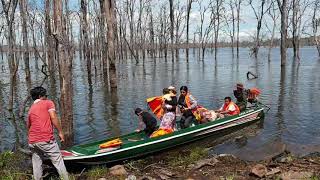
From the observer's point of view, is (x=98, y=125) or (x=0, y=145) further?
(x=98, y=125)

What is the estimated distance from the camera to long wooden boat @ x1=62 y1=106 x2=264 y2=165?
32.2ft

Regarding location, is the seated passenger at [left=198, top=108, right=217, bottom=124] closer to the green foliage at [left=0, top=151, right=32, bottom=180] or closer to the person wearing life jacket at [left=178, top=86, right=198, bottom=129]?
the person wearing life jacket at [left=178, top=86, right=198, bottom=129]

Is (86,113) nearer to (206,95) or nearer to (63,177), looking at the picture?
(206,95)

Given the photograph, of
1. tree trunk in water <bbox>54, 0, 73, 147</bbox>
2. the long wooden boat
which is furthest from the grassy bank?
tree trunk in water <bbox>54, 0, 73, 147</bbox>

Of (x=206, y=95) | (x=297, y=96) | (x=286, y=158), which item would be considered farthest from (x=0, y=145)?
(x=297, y=96)

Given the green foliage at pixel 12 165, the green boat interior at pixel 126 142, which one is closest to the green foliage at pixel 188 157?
the green boat interior at pixel 126 142

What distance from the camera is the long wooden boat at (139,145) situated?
32.2 ft

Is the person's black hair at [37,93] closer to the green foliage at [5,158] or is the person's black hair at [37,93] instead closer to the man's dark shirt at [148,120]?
the green foliage at [5,158]

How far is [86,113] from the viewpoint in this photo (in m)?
18.5

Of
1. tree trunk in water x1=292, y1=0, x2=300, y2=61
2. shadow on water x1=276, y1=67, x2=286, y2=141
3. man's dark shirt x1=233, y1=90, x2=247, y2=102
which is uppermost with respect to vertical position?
tree trunk in water x1=292, y1=0, x2=300, y2=61

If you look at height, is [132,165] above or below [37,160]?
below

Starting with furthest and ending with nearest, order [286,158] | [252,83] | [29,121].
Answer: [252,83] < [286,158] < [29,121]

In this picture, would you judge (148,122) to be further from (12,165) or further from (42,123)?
(42,123)

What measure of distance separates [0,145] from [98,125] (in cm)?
395
